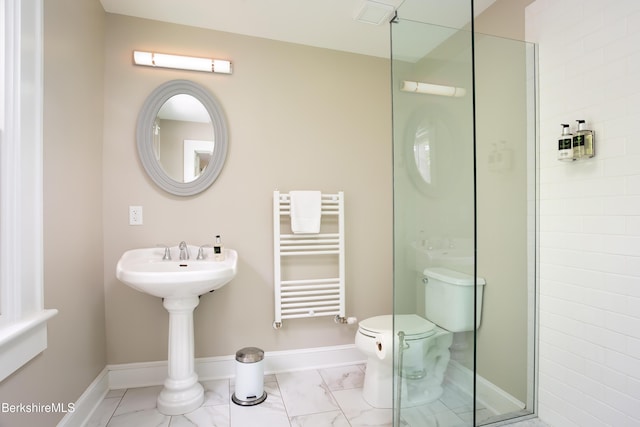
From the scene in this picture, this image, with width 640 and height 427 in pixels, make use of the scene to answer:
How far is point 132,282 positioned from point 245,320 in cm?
90

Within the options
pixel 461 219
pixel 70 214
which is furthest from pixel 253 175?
pixel 461 219

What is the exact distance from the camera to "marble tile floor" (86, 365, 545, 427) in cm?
160

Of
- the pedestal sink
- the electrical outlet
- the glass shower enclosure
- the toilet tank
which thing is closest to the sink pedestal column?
the pedestal sink

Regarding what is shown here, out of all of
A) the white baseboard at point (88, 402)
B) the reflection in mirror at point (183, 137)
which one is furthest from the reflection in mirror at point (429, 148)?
the white baseboard at point (88, 402)

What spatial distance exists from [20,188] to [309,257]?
1.65 meters

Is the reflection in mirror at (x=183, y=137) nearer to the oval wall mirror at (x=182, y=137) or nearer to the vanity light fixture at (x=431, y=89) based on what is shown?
the oval wall mirror at (x=182, y=137)

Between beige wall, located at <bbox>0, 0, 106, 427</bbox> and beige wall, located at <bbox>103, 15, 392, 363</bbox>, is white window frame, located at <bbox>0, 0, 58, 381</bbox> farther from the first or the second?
beige wall, located at <bbox>103, 15, 392, 363</bbox>

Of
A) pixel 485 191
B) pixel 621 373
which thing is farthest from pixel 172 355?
pixel 621 373

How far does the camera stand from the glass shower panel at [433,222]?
135 centimetres

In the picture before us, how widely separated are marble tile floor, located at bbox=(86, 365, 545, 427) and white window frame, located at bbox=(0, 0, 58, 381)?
0.80m

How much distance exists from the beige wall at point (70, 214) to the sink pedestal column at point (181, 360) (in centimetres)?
42

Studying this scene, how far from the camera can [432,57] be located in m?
1.46

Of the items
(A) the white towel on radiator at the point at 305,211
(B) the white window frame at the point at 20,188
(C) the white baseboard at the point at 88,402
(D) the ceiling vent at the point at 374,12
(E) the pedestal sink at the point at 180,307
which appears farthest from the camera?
(A) the white towel on radiator at the point at 305,211

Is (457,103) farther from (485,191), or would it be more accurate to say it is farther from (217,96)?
(217,96)
